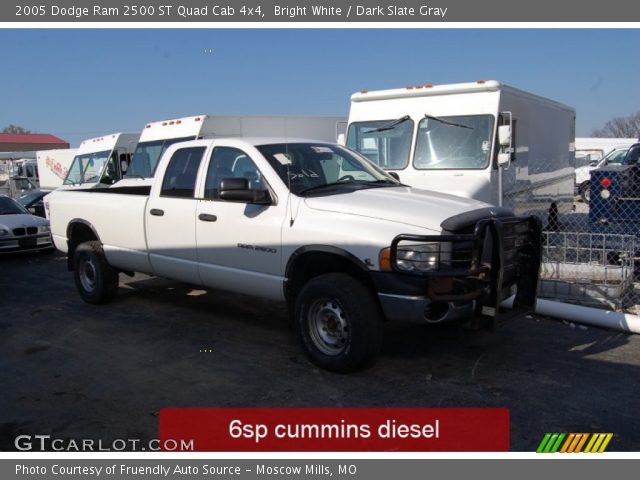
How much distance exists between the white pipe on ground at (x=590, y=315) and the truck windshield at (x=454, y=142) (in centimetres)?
214

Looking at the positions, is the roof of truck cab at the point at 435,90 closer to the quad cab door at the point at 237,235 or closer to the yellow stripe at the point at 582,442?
the quad cab door at the point at 237,235

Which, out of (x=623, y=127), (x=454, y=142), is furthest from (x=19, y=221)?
(x=623, y=127)

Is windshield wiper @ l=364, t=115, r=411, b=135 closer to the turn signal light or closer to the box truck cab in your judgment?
the turn signal light

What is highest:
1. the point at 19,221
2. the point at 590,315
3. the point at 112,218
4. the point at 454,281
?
the point at 112,218

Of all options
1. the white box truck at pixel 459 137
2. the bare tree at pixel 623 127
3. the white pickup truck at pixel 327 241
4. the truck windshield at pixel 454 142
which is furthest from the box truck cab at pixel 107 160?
the bare tree at pixel 623 127

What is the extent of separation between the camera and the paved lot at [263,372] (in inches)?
167

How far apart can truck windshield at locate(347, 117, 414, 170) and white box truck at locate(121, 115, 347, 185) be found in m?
2.91

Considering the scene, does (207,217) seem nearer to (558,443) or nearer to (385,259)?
(385,259)

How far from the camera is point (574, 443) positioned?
3809 millimetres

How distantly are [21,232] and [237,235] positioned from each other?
8.76 m

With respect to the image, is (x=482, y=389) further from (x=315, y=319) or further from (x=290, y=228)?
(x=290, y=228)

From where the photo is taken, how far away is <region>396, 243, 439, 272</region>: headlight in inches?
175

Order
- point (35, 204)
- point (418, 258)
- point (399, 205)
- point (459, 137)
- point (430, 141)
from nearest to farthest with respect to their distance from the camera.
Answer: point (418, 258) → point (399, 205) → point (459, 137) → point (430, 141) → point (35, 204)

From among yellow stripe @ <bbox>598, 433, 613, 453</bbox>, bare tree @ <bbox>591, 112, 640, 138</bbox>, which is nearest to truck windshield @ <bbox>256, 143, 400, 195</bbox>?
yellow stripe @ <bbox>598, 433, 613, 453</bbox>
